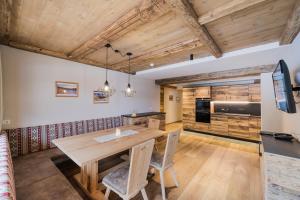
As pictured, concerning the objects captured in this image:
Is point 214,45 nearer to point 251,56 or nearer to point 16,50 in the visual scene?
point 251,56

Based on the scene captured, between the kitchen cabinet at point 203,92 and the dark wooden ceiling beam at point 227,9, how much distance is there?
14.6 ft

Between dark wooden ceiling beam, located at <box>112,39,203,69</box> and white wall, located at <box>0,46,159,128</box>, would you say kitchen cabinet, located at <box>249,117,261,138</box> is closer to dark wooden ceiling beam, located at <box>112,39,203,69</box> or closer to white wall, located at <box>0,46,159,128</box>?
dark wooden ceiling beam, located at <box>112,39,203,69</box>

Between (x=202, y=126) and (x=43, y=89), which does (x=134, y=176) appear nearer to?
(x=43, y=89)

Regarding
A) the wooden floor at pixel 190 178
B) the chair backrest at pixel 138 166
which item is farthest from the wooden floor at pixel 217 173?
the chair backrest at pixel 138 166

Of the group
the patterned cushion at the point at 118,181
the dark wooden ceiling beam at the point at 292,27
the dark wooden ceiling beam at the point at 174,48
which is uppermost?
the dark wooden ceiling beam at the point at 174,48

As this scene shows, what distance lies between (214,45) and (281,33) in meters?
0.93

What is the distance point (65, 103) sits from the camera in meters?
3.19

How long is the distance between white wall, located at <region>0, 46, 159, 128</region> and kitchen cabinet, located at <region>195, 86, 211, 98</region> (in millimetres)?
3825

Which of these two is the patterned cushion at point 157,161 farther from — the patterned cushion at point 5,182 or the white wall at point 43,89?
the white wall at point 43,89

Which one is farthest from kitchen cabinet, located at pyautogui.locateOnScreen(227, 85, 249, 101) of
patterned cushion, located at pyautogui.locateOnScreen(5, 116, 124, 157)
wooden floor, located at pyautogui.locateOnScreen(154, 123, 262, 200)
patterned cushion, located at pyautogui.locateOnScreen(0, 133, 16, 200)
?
patterned cushion, located at pyautogui.locateOnScreen(0, 133, 16, 200)

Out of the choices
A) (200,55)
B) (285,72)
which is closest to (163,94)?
(200,55)

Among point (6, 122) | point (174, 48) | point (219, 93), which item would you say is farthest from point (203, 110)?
point (6, 122)

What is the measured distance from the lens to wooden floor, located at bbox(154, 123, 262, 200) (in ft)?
6.76

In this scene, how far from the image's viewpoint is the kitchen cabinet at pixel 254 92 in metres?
4.68
